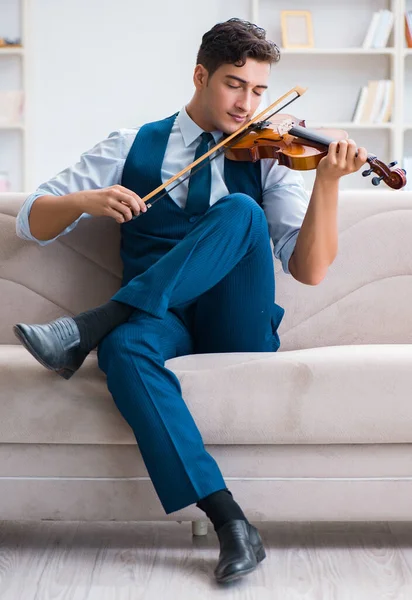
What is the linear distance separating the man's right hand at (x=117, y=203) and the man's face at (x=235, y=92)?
1.09 ft

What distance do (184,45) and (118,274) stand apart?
3234 mm

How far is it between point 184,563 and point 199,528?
6.8 inches

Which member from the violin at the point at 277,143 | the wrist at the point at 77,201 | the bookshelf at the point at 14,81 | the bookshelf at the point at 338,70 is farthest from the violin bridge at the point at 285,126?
the bookshelf at the point at 14,81

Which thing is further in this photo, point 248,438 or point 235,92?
point 235,92

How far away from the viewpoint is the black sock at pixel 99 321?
1.66 meters

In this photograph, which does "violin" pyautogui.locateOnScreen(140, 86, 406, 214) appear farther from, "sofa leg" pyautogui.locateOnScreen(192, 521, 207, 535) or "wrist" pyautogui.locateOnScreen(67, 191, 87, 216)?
"sofa leg" pyautogui.locateOnScreen(192, 521, 207, 535)

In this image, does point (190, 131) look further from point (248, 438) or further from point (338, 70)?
point (338, 70)

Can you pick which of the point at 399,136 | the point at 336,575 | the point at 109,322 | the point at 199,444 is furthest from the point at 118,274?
the point at 399,136

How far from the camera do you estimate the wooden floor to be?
1506 millimetres

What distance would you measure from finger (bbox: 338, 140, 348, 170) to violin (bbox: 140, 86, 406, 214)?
0.09m

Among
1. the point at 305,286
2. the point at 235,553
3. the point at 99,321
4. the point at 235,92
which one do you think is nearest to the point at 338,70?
the point at 305,286

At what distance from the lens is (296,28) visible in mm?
5000

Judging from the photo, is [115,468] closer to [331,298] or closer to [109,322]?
[109,322]

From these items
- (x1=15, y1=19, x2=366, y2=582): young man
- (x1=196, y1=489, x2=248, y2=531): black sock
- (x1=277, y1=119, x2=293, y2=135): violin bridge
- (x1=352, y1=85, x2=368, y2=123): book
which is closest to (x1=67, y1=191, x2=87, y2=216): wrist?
(x1=15, y1=19, x2=366, y2=582): young man
